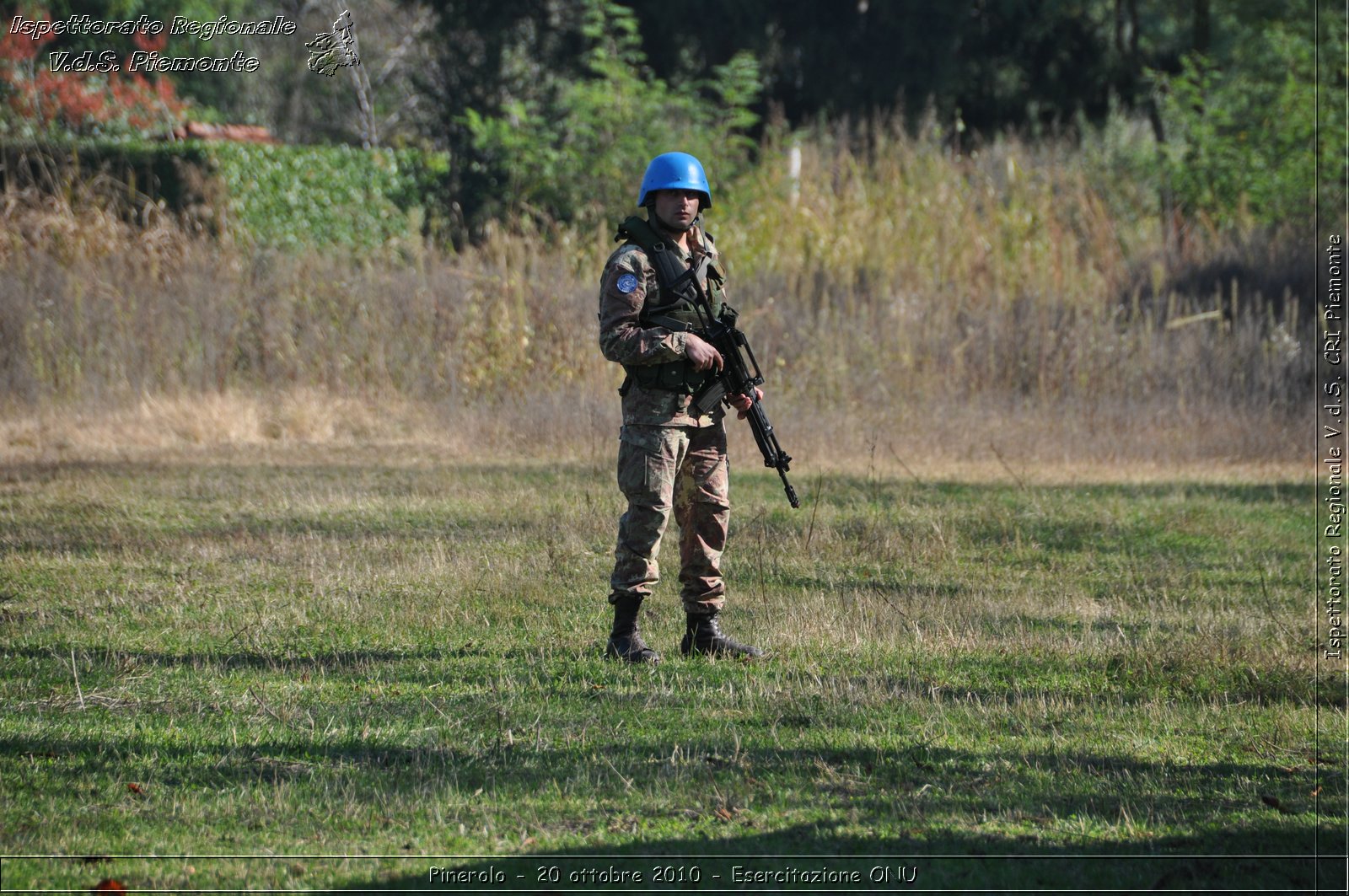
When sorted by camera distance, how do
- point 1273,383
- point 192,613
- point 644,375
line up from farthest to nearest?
point 1273,383 < point 192,613 < point 644,375

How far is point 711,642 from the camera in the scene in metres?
6.33

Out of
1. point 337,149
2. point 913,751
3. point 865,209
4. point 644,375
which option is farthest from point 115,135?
point 913,751

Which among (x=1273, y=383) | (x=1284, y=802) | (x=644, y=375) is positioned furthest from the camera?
(x=1273, y=383)

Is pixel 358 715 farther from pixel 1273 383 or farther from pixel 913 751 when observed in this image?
pixel 1273 383

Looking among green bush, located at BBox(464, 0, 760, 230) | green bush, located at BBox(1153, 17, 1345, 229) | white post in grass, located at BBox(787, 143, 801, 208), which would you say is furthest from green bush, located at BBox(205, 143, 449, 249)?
green bush, located at BBox(1153, 17, 1345, 229)

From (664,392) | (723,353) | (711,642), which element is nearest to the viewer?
(664,392)

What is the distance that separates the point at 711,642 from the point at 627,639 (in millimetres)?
377

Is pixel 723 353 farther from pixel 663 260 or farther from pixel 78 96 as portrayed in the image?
pixel 78 96

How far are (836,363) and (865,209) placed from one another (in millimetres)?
3386

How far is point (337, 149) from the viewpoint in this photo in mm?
21000

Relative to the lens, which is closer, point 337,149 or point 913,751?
point 913,751

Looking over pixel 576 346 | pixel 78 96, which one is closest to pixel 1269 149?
pixel 576 346

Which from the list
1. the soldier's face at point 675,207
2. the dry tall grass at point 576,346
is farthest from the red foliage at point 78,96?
the soldier's face at point 675,207

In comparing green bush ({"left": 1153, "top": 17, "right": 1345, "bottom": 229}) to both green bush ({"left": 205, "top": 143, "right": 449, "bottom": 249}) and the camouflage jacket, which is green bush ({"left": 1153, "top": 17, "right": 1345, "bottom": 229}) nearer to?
green bush ({"left": 205, "top": 143, "right": 449, "bottom": 249})
